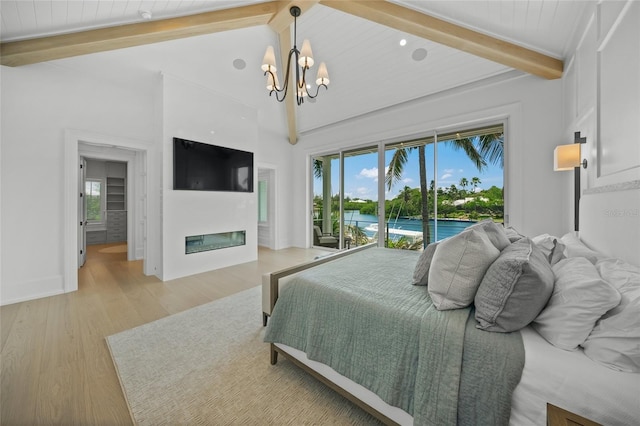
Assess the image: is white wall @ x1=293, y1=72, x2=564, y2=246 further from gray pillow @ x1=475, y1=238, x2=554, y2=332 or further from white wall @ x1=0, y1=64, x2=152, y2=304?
white wall @ x1=0, y1=64, x2=152, y2=304

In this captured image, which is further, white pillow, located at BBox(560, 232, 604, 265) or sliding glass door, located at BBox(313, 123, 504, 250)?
sliding glass door, located at BBox(313, 123, 504, 250)

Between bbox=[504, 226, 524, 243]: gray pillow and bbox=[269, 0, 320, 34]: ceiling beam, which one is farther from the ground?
bbox=[269, 0, 320, 34]: ceiling beam

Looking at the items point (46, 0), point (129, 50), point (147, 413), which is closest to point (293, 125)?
point (129, 50)

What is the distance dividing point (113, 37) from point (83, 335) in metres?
2.93

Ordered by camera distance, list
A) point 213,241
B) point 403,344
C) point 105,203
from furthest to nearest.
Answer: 1. point 105,203
2. point 213,241
3. point 403,344

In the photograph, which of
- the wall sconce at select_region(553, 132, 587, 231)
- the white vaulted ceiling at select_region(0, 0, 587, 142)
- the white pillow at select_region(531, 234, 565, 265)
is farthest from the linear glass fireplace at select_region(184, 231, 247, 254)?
the wall sconce at select_region(553, 132, 587, 231)

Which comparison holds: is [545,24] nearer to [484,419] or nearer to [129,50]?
[484,419]

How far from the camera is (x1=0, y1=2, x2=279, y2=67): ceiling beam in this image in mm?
2471

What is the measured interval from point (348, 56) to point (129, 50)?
3043 mm

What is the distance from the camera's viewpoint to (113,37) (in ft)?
8.07

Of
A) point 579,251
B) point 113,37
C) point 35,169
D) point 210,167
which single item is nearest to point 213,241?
point 210,167

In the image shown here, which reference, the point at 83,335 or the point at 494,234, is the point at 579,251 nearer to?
the point at 494,234

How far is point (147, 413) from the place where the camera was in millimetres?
1341

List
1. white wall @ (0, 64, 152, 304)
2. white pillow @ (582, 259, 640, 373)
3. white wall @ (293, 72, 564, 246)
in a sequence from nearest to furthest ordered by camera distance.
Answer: white pillow @ (582, 259, 640, 373)
white wall @ (0, 64, 152, 304)
white wall @ (293, 72, 564, 246)
